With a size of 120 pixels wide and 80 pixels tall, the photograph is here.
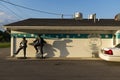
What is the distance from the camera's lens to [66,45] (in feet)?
76.5

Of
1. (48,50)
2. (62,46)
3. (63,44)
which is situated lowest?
(48,50)

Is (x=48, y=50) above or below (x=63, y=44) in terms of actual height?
below

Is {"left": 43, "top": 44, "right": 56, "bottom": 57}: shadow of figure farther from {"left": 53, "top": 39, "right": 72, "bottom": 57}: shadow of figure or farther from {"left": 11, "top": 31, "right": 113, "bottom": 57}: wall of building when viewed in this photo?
{"left": 53, "top": 39, "right": 72, "bottom": 57}: shadow of figure

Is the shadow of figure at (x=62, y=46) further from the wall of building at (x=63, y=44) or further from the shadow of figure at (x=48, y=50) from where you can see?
the shadow of figure at (x=48, y=50)

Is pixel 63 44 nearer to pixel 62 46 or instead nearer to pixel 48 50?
pixel 62 46

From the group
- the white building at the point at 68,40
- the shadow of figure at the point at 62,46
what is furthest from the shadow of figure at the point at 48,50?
the shadow of figure at the point at 62,46

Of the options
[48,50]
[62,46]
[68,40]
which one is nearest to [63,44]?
[62,46]

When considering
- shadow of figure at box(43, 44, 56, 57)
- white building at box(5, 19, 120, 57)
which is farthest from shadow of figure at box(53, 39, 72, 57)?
shadow of figure at box(43, 44, 56, 57)

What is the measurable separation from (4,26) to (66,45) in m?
4.67

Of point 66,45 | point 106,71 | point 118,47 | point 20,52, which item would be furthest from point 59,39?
point 106,71

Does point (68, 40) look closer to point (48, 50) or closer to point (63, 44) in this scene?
point (63, 44)

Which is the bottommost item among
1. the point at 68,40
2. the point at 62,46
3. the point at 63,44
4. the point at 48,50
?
the point at 48,50

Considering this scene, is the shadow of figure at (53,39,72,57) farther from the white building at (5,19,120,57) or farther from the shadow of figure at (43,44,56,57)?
the shadow of figure at (43,44,56,57)

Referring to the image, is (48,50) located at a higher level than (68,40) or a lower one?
lower
